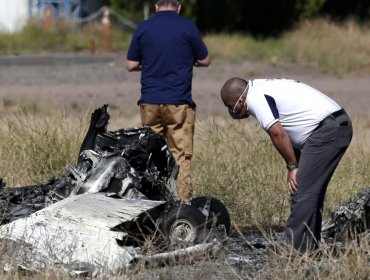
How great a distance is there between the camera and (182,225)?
7977mm

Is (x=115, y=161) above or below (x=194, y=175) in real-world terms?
above

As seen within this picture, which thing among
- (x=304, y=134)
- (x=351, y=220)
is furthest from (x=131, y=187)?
(x=351, y=220)

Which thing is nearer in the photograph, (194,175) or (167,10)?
(167,10)

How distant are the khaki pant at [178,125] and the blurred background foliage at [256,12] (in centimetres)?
2672

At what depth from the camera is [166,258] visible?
24.7ft

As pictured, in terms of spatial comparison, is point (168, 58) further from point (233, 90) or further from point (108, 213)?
point (108, 213)

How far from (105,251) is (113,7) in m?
31.6

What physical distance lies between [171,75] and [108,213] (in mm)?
2356

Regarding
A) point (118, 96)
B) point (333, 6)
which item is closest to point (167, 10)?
point (118, 96)

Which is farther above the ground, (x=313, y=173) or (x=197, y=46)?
(x=197, y=46)

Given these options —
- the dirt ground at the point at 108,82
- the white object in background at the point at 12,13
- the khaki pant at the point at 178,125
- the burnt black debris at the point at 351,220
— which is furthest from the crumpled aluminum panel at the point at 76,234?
the white object in background at the point at 12,13

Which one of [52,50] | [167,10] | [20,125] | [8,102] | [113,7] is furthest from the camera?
[113,7]

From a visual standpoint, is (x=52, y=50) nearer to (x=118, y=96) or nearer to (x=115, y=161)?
(x=118, y=96)

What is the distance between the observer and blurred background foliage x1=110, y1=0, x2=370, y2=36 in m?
38.2
